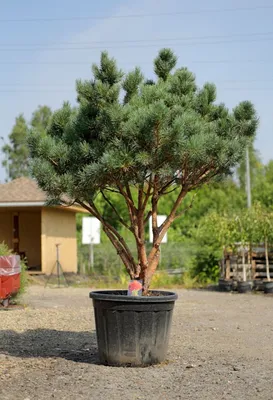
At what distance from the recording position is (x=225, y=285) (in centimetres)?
2052

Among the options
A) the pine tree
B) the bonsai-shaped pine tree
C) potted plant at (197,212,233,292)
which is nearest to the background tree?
the pine tree

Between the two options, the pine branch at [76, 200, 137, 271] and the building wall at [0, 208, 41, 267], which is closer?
the pine branch at [76, 200, 137, 271]

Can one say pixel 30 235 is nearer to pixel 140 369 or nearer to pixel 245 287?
pixel 245 287

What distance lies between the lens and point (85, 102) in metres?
8.50

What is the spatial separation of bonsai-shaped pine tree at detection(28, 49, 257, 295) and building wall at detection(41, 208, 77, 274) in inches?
619

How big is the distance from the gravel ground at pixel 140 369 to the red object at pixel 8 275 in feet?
1.59

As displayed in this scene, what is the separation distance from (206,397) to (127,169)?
2649mm

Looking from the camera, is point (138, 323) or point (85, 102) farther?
point (85, 102)

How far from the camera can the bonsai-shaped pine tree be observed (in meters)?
7.73

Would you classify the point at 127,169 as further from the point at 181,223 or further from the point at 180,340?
the point at 181,223

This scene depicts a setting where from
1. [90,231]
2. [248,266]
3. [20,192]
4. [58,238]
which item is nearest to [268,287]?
[248,266]

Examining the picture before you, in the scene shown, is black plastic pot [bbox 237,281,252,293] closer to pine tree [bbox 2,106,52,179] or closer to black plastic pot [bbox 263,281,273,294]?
black plastic pot [bbox 263,281,273,294]

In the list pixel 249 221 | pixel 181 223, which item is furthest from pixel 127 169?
pixel 181 223

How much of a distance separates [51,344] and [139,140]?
3.55 meters
